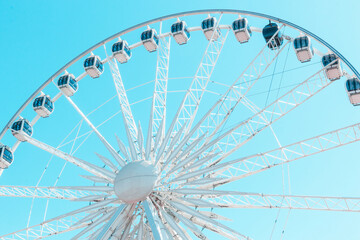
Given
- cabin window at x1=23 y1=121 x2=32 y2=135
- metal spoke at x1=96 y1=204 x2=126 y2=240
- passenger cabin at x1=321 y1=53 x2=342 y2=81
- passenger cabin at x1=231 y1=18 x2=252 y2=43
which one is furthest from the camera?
cabin window at x1=23 y1=121 x2=32 y2=135

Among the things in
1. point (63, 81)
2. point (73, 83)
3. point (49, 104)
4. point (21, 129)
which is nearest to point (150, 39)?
point (73, 83)

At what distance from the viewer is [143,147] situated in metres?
19.5

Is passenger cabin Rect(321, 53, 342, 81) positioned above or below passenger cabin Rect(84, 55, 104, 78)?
below

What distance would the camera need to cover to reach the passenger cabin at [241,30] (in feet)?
79.6

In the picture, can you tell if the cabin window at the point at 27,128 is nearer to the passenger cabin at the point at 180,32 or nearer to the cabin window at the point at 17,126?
the cabin window at the point at 17,126

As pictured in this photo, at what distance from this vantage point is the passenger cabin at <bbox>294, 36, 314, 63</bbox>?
21797 millimetres

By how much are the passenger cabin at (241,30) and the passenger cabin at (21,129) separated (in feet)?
35.1

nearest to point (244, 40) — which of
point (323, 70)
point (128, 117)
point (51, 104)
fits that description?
point (323, 70)

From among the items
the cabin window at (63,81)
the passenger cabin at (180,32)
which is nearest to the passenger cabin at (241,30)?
the passenger cabin at (180,32)

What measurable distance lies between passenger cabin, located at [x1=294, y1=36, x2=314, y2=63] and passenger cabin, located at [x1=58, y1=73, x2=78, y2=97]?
10.9m

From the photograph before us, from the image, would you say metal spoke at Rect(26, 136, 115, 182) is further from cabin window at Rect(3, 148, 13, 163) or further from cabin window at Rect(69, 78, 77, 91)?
cabin window at Rect(69, 78, 77, 91)

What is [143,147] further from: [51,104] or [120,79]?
[51,104]

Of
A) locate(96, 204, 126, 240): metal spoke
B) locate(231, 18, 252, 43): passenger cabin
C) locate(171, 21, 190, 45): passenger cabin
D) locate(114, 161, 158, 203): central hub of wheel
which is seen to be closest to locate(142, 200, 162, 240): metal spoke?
locate(114, 161, 158, 203): central hub of wheel

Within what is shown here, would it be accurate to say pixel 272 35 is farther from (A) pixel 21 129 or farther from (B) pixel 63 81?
(A) pixel 21 129
